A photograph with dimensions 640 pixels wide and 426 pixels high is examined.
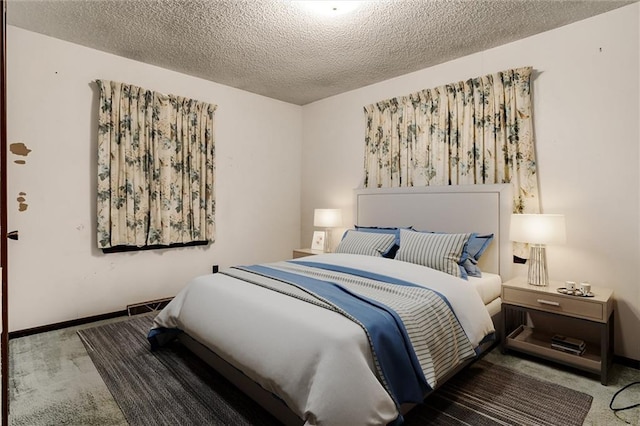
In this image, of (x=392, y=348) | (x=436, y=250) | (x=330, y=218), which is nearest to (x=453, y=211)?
(x=436, y=250)

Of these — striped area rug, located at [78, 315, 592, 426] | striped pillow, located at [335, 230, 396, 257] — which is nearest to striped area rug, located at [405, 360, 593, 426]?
striped area rug, located at [78, 315, 592, 426]

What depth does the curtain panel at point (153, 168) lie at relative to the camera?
3.38 m

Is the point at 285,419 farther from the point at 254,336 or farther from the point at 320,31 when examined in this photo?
the point at 320,31

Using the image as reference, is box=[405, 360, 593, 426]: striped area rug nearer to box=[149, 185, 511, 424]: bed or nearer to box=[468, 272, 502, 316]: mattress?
box=[149, 185, 511, 424]: bed

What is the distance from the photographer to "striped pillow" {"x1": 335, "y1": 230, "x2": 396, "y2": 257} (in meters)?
3.30

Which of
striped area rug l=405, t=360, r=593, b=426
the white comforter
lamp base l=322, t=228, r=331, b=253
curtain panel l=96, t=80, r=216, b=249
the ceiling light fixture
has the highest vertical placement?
the ceiling light fixture

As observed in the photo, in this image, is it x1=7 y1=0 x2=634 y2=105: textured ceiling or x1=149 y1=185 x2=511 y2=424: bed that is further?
x1=7 y1=0 x2=634 y2=105: textured ceiling

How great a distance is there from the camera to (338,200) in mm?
4691

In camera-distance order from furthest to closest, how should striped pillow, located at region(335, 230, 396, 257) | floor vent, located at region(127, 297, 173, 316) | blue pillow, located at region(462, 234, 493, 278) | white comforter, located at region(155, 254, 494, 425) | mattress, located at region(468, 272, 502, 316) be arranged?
floor vent, located at region(127, 297, 173, 316)
striped pillow, located at region(335, 230, 396, 257)
blue pillow, located at region(462, 234, 493, 278)
mattress, located at region(468, 272, 502, 316)
white comforter, located at region(155, 254, 494, 425)

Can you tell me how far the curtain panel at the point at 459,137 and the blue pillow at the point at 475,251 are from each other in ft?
1.29

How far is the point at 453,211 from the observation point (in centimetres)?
336

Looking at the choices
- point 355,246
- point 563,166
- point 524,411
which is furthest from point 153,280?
point 563,166

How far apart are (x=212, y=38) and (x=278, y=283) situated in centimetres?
224

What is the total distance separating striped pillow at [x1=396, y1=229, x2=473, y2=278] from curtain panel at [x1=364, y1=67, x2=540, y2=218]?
698 mm
